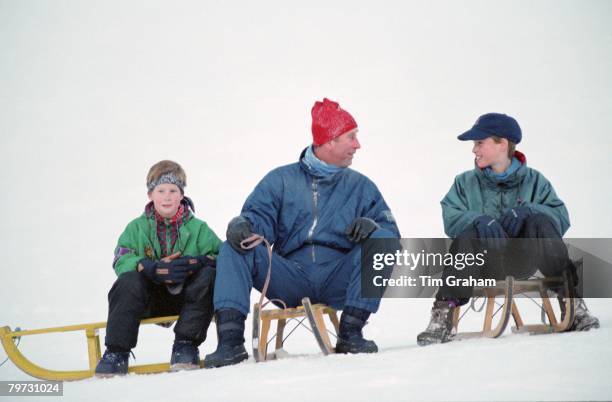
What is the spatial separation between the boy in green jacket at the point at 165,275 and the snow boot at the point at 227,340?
15cm

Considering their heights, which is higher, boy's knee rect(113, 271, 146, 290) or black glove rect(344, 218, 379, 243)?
black glove rect(344, 218, 379, 243)

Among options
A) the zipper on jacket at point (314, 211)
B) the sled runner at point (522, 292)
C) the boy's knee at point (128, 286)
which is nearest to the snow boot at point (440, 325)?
the sled runner at point (522, 292)

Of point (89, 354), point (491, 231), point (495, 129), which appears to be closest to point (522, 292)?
point (491, 231)

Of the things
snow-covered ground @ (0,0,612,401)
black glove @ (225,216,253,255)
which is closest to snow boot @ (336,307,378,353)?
black glove @ (225,216,253,255)

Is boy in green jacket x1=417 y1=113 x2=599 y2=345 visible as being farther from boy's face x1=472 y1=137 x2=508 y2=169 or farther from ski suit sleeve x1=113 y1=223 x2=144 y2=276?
ski suit sleeve x1=113 y1=223 x2=144 y2=276

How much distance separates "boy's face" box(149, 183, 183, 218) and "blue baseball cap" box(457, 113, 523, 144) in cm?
137

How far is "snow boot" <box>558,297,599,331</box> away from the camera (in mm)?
3541

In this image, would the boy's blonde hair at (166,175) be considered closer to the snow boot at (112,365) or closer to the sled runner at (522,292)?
the snow boot at (112,365)

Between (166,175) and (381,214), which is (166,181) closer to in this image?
(166,175)

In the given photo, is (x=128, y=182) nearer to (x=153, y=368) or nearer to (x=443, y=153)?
(x=443, y=153)

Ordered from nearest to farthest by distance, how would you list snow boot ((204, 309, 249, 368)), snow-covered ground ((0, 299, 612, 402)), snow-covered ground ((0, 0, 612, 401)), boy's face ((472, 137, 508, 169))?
snow-covered ground ((0, 299, 612, 402))
snow boot ((204, 309, 249, 368))
boy's face ((472, 137, 508, 169))
snow-covered ground ((0, 0, 612, 401))

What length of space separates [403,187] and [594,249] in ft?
15.6

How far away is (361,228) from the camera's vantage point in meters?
3.35

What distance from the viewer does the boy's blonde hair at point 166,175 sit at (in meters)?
3.62
